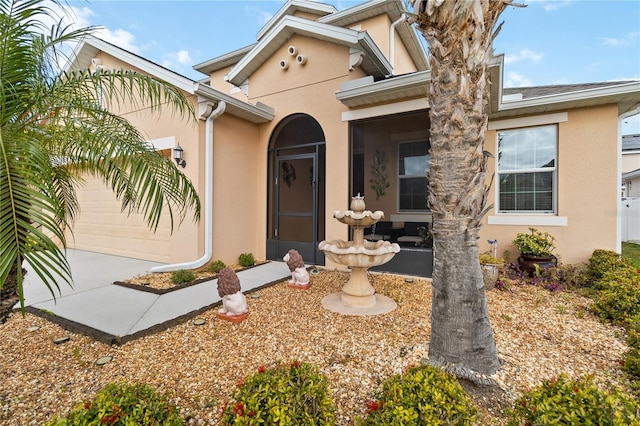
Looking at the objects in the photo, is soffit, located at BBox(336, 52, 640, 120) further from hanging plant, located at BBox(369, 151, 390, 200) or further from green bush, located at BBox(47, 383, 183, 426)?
green bush, located at BBox(47, 383, 183, 426)

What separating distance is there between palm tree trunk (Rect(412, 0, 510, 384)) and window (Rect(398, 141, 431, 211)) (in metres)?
7.06

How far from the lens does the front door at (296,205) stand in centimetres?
752

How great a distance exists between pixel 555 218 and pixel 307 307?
5.87 meters

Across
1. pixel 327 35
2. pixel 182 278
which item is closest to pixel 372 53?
pixel 327 35

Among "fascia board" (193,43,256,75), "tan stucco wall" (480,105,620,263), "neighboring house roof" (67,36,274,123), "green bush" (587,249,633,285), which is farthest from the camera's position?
"fascia board" (193,43,256,75)

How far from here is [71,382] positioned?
2.76 metres

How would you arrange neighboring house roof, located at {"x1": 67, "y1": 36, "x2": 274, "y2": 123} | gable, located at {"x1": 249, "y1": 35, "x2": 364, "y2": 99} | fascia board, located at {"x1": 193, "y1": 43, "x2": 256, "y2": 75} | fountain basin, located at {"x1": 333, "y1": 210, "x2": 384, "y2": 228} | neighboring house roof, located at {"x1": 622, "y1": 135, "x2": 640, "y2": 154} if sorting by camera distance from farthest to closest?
neighboring house roof, located at {"x1": 622, "y1": 135, "x2": 640, "y2": 154} → fascia board, located at {"x1": 193, "y1": 43, "x2": 256, "y2": 75} → gable, located at {"x1": 249, "y1": 35, "x2": 364, "y2": 99} → neighboring house roof, located at {"x1": 67, "y1": 36, "x2": 274, "y2": 123} → fountain basin, located at {"x1": 333, "y1": 210, "x2": 384, "y2": 228}

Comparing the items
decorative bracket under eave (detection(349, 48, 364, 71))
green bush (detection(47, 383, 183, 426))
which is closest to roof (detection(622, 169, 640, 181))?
decorative bracket under eave (detection(349, 48, 364, 71))

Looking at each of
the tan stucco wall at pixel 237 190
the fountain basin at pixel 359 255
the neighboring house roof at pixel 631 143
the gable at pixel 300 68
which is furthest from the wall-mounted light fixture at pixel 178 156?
the neighboring house roof at pixel 631 143

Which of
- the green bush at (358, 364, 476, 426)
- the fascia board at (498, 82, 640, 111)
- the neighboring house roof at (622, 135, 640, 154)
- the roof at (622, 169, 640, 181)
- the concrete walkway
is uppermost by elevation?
the neighboring house roof at (622, 135, 640, 154)

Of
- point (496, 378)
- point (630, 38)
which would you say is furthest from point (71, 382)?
point (630, 38)

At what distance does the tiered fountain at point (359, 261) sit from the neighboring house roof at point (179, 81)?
4.30 meters

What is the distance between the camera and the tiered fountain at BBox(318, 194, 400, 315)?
4.39 meters

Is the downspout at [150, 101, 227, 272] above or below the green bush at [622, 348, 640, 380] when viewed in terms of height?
above
